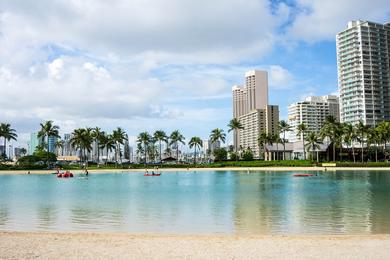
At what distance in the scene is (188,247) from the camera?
1467 cm

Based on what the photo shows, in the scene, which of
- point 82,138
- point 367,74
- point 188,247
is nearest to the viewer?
point 188,247

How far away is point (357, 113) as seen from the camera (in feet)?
636

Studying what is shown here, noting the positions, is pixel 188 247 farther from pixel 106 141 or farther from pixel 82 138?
pixel 106 141

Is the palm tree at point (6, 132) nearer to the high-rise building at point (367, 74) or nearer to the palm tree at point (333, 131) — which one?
the palm tree at point (333, 131)

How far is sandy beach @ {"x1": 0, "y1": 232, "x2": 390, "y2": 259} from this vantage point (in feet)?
42.9

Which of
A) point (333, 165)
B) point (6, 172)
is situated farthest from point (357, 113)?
point (6, 172)

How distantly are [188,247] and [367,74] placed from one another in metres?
202

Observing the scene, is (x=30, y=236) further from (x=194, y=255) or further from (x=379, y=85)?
(x=379, y=85)

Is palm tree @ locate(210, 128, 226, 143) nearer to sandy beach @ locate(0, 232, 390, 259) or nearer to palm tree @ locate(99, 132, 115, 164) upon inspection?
palm tree @ locate(99, 132, 115, 164)

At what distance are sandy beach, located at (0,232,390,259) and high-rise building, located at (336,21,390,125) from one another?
19131cm

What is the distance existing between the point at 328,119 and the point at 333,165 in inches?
733

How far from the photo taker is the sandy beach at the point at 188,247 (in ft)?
42.9

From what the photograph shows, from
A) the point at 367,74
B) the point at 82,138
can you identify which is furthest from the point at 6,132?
the point at 367,74

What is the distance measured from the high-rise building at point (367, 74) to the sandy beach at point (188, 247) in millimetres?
191312
